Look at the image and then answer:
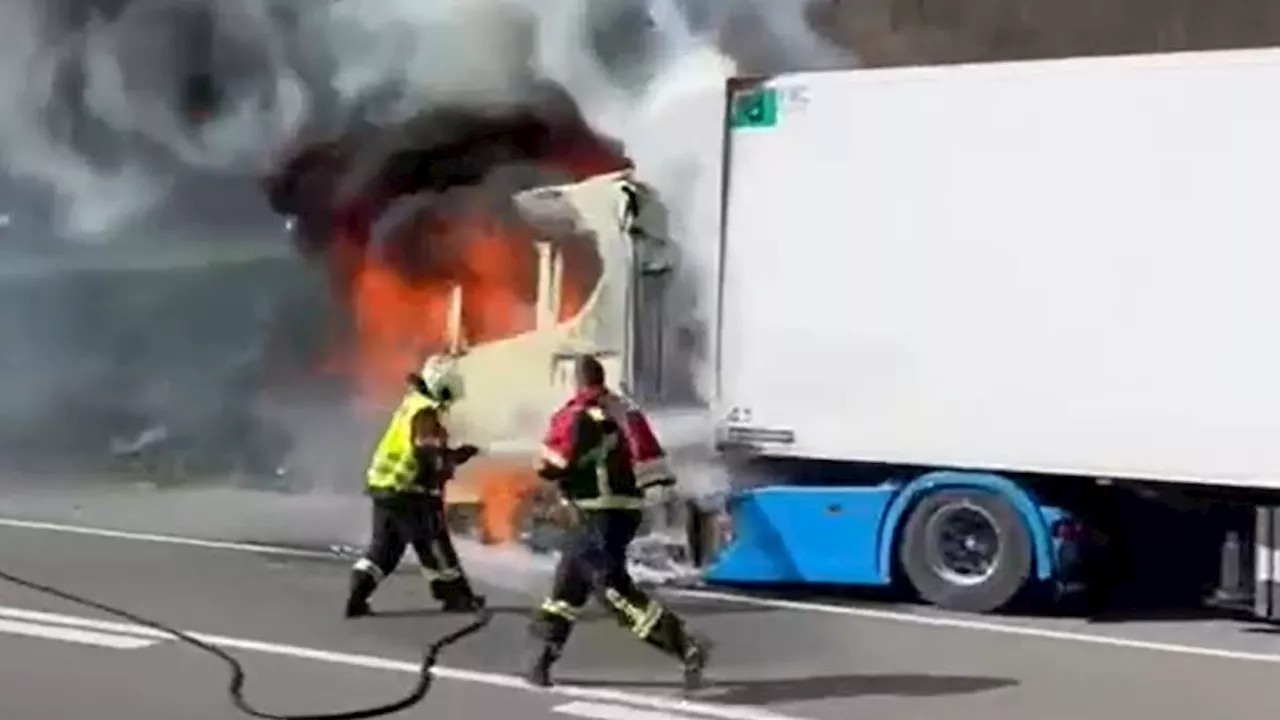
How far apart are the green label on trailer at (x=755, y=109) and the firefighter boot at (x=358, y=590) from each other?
142 inches

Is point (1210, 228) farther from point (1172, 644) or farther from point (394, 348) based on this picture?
point (394, 348)

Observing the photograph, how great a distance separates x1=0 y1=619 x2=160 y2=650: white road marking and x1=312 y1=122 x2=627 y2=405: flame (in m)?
4.35

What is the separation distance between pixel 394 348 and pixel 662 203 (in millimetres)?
3995

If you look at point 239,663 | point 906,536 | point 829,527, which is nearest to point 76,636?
point 239,663

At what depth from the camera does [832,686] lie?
10250 mm

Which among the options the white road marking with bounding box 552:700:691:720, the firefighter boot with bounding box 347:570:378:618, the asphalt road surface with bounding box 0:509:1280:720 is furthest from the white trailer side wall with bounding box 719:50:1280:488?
the white road marking with bounding box 552:700:691:720

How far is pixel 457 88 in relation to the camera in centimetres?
1692

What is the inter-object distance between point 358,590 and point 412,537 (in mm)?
434

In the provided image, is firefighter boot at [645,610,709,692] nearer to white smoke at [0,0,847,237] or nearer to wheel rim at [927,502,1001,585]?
wheel rim at [927,502,1001,585]

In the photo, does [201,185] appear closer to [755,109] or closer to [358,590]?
[755,109]

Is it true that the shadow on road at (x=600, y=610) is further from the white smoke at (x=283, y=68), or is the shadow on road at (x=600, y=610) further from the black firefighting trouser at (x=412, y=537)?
the white smoke at (x=283, y=68)

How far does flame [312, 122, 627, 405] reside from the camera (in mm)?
15344

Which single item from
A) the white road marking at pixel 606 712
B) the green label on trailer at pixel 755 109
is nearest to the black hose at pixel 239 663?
the white road marking at pixel 606 712

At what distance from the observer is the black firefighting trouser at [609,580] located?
960 cm
